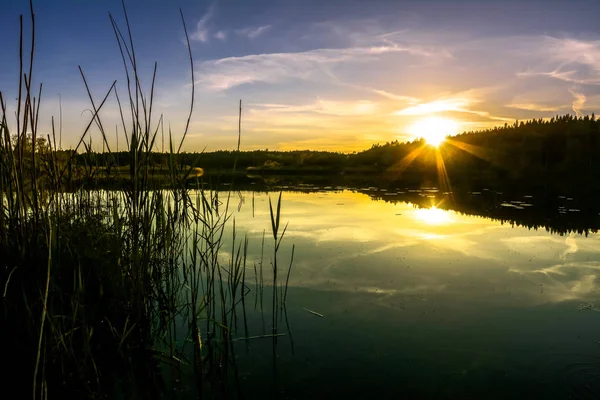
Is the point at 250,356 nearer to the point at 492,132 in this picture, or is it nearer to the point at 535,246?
the point at 535,246

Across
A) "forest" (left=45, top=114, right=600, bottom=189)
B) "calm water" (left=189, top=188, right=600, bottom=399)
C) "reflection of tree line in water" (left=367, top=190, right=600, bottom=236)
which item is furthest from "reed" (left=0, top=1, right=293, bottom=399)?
"forest" (left=45, top=114, right=600, bottom=189)

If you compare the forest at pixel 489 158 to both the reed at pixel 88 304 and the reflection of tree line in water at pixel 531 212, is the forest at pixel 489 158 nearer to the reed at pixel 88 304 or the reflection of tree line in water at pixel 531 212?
the reflection of tree line in water at pixel 531 212

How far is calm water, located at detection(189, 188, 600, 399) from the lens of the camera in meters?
3.41

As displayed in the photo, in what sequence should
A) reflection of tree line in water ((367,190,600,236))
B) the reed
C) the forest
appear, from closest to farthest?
1. the reed
2. reflection of tree line in water ((367,190,600,236))
3. the forest

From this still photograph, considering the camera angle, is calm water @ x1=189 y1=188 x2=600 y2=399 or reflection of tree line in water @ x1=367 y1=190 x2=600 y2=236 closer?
calm water @ x1=189 y1=188 x2=600 y2=399

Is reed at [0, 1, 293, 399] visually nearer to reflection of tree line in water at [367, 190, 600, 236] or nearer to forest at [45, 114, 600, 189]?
reflection of tree line in water at [367, 190, 600, 236]

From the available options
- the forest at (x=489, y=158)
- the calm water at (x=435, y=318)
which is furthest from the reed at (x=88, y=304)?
the forest at (x=489, y=158)

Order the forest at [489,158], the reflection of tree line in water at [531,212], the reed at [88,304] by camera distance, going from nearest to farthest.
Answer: the reed at [88,304] → the reflection of tree line in water at [531,212] → the forest at [489,158]

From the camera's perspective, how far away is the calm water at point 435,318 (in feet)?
11.2

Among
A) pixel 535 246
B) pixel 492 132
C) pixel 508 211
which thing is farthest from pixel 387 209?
pixel 492 132

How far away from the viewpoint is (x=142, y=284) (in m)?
3.47

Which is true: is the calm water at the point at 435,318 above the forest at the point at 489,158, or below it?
below

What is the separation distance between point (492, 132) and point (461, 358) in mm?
63133

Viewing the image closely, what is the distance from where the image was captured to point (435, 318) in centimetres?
471
